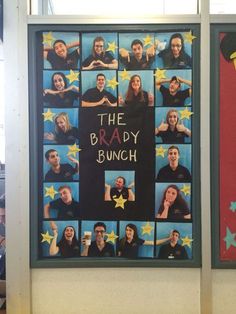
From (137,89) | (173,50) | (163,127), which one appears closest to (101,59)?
(137,89)

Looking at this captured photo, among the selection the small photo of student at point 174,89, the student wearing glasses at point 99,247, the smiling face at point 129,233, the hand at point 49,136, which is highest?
the small photo of student at point 174,89

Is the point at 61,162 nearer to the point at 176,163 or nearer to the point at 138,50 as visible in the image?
the point at 176,163

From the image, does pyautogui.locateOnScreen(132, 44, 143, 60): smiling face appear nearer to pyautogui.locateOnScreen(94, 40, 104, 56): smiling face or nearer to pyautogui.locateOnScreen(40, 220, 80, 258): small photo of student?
pyautogui.locateOnScreen(94, 40, 104, 56): smiling face

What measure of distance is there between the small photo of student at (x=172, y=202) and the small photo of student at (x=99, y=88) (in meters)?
0.60

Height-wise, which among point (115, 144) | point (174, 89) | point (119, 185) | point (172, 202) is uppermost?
point (174, 89)

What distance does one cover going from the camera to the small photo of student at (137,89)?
5.65 feet

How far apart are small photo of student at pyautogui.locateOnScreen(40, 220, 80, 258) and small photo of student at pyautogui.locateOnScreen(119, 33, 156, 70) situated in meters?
1.03

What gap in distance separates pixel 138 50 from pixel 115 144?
58 cm

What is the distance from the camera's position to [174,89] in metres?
1.72

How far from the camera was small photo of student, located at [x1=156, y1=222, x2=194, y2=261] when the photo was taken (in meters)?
1.74

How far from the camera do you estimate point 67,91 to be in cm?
174

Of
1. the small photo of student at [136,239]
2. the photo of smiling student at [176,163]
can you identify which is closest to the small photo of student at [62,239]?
the small photo of student at [136,239]

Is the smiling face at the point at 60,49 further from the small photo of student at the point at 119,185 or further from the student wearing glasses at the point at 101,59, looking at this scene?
the small photo of student at the point at 119,185

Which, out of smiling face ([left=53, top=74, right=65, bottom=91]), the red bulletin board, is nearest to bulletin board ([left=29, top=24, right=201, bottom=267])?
smiling face ([left=53, top=74, right=65, bottom=91])
